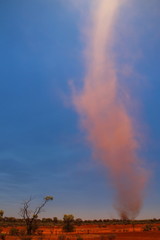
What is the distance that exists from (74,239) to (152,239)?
10.6 m

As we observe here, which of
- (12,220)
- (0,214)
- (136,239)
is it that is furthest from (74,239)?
(12,220)

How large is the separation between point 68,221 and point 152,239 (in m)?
27.9

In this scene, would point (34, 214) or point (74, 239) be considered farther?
point (34, 214)

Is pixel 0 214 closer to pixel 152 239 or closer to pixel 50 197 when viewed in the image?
pixel 50 197

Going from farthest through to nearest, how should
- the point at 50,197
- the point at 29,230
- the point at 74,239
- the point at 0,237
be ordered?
the point at 50,197 < the point at 29,230 < the point at 0,237 < the point at 74,239

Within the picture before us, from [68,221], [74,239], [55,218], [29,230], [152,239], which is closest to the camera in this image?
[152,239]

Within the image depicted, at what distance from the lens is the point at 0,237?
117 ft

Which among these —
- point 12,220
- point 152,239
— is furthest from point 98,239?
point 12,220

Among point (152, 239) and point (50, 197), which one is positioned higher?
point (50, 197)

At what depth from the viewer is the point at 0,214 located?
72.0 meters

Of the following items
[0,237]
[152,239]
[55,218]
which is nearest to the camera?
[152,239]

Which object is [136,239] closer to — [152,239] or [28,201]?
[152,239]

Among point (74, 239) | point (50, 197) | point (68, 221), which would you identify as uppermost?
point (50, 197)

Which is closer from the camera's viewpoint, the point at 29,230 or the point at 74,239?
the point at 74,239
